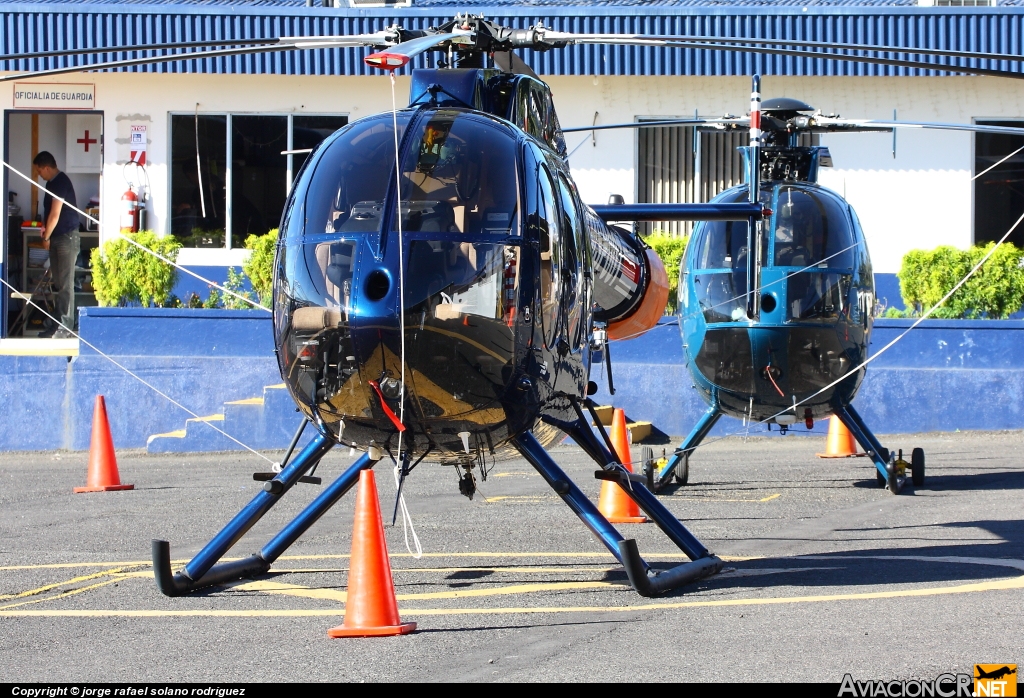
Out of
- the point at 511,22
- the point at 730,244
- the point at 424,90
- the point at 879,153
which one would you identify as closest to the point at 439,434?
the point at 424,90

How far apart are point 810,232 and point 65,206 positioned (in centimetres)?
1111

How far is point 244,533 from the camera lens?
7453 mm

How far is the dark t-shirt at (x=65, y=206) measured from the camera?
17891 millimetres

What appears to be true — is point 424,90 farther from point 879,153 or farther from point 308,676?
point 879,153

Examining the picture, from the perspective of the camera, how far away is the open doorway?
61.1ft

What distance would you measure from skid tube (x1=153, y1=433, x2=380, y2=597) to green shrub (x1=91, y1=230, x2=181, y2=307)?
905 centimetres

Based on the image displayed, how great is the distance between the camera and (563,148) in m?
8.28

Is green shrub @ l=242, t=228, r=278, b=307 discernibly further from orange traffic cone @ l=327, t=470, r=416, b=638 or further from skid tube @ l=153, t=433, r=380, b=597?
orange traffic cone @ l=327, t=470, r=416, b=638

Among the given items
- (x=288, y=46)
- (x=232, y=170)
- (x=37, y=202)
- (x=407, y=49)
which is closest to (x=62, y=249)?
(x=37, y=202)

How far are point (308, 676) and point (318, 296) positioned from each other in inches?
70.2

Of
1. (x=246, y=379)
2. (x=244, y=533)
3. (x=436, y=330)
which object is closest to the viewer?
(x=436, y=330)

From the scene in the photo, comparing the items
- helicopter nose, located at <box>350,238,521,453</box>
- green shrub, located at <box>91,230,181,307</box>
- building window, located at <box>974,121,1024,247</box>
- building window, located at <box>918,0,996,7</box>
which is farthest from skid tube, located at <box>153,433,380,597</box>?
building window, located at <box>918,0,996,7</box>

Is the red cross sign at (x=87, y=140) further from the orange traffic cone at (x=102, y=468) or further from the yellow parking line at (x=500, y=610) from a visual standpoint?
the yellow parking line at (x=500, y=610)

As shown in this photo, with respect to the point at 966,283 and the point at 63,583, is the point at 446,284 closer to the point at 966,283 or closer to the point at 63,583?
the point at 63,583
